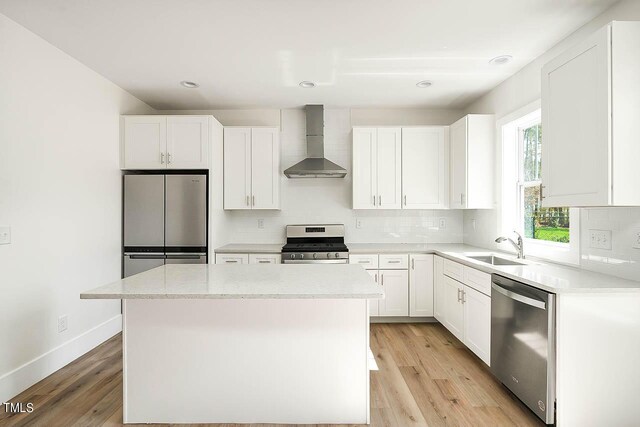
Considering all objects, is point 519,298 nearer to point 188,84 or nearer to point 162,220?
point 162,220

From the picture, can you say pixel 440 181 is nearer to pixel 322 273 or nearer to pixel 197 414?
pixel 322 273

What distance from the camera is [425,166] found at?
13.4 ft

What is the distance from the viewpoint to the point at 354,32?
246 centimetres

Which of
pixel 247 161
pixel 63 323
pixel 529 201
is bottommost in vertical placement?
pixel 63 323

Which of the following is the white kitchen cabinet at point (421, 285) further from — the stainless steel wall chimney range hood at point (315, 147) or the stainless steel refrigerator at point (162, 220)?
the stainless steel refrigerator at point (162, 220)

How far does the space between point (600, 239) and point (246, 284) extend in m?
2.33

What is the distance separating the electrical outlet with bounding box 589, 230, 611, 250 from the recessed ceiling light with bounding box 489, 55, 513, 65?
5.14 feet

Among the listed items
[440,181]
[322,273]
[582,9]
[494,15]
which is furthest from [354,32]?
[440,181]

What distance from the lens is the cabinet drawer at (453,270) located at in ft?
10.2

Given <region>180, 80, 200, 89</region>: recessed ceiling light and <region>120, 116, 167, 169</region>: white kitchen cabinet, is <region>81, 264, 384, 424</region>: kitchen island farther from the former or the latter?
<region>180, 80, 200, 89</region>: recessed ceiling light

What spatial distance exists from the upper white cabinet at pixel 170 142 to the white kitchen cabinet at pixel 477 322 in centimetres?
293

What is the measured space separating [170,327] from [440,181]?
3.31 m

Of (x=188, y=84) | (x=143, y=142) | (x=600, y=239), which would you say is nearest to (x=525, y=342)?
(x=600, y=239)

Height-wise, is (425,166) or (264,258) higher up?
(425,166)
